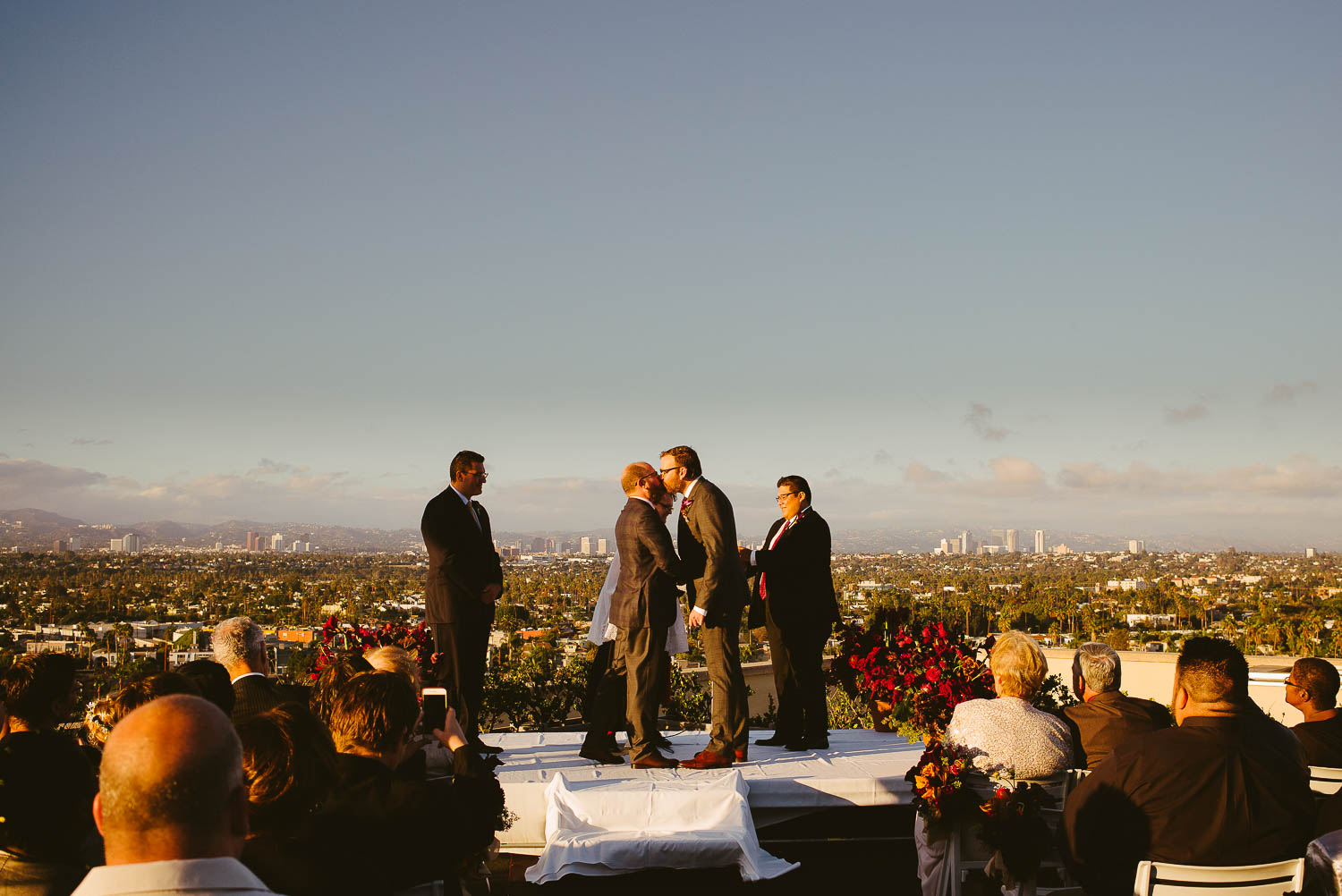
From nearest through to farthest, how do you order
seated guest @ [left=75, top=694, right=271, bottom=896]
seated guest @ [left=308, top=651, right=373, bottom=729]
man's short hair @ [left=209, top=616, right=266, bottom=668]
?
seated guest @ [left=75, top=694, right=271, bottom=896] < seated guest @ [left=308, top=651, right=373, bottom=729] < man's short hair @ [left=209, top=616, right=266, bottom=668]

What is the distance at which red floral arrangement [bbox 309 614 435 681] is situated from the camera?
21.7 feet

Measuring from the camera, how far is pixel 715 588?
6305 millimetres

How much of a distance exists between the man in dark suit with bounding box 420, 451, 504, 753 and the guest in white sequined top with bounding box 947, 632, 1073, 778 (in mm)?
3424

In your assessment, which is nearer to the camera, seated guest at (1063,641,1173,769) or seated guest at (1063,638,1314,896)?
seated guest at (1063,638,1314,896)

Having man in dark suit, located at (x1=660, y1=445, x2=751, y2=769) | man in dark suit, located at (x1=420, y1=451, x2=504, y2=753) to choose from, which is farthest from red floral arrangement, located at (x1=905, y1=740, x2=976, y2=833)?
man in dark suit, located at (x1=420, y1=451, x2=504, y2=753)

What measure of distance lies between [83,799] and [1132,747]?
3432 mm

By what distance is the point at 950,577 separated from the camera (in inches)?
2771

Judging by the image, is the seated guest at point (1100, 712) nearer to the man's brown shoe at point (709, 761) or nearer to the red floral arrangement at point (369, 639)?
the man's brown shoe at point (709, 761)

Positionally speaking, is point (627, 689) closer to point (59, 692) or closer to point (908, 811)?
point (908, 811)

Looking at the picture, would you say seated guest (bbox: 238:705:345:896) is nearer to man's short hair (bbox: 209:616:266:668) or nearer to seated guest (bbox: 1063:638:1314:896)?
man's short hair (bbox: 209:616:266:668)

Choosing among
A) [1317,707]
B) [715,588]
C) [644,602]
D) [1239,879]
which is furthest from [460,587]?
[1317,707]

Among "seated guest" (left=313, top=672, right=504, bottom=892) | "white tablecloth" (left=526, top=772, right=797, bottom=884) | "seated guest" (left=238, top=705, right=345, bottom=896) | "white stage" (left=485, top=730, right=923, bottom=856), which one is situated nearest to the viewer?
"seated guest" (left=238, top=705, right=345, bottom=896)

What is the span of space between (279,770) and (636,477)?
3912 mm

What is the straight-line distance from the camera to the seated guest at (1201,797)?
320cm
